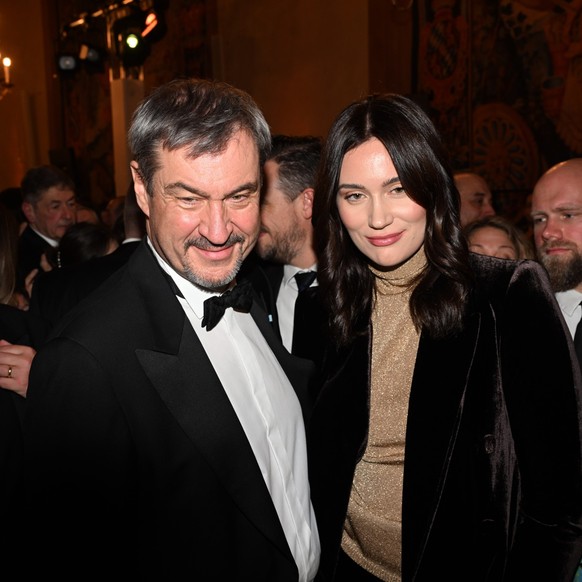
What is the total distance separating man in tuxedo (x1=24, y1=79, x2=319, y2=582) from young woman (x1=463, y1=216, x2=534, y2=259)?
6.18ft

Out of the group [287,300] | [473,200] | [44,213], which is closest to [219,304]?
[287,300]

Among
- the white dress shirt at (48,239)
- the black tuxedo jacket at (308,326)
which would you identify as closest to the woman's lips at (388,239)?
the black tuxedo jacket at (308,326)

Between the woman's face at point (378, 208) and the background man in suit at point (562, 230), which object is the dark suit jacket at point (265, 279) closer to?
the background man in suit at point (562, 230)

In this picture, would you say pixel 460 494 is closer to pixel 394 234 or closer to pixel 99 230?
pixel 394 234

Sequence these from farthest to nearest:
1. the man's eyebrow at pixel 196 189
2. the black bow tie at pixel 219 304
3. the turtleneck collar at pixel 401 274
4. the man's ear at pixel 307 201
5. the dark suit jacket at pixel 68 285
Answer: the man's ear at pixel 307 201
the dark suit jacket at pixel 68 285
the turtleneck collar at pixel 401 274
the black bow tie at pixel 219 304
the man's eyebrow at pixel 196 189

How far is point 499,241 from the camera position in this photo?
3.44 metres

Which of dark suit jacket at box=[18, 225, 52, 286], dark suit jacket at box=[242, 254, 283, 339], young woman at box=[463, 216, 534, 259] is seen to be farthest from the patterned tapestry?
dark suit jacket at box=[18, 225, 52, 286]

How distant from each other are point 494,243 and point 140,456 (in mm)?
2437

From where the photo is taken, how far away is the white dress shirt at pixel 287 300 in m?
3.33

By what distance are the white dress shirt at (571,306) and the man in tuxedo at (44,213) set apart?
14.1ft

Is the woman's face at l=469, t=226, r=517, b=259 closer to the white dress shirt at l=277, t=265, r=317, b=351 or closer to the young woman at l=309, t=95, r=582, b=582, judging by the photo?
the white dress shirt at l=277, t=265, r=317, b=351

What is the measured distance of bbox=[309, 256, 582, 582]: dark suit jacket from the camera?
1744 mm

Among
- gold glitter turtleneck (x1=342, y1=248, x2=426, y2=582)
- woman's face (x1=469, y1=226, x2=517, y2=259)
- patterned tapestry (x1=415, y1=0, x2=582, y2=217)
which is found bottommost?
gold glitter turtleneck (x1=342, y1=248, x2=426, y2=582)

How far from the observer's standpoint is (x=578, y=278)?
9.64 feet
